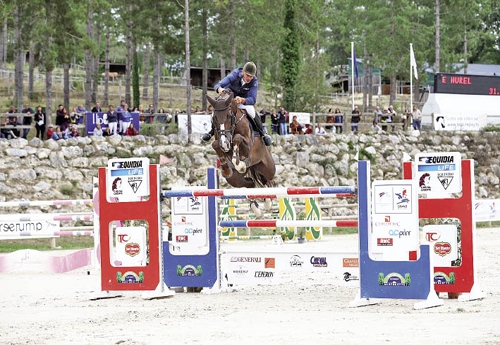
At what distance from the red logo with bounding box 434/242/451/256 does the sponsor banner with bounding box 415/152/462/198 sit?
521 mm

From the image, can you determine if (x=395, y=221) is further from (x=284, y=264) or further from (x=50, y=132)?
(x=50, y=132)

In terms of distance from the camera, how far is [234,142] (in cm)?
1102

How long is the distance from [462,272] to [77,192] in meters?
17.2

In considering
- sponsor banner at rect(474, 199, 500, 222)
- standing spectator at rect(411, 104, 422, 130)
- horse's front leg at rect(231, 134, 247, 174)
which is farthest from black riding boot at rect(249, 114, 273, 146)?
standing spectator at rect(411, 104, 422, 130)

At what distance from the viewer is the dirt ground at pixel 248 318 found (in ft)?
23.1

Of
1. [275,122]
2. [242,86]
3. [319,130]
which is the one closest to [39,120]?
[275,122]

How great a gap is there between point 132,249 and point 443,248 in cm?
348

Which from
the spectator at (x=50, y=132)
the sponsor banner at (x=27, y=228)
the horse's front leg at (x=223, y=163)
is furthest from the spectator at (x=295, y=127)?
the horse's front leg at (x=223, y=163)

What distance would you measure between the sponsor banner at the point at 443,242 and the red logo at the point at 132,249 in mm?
3211

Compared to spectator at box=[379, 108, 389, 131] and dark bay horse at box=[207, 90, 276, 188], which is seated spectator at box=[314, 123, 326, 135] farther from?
dark bay horse at box=[207, 90, 276, 188]

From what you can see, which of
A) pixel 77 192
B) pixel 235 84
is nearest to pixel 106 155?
pixel 77 192

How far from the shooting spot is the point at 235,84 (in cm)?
1148

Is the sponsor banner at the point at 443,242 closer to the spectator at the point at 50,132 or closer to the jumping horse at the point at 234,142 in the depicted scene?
the jumping horse at the point at 234,142

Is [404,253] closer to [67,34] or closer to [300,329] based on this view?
[300,329]
